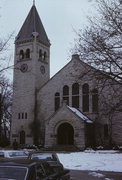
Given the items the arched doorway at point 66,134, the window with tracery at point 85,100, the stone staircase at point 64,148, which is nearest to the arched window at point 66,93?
the window with tracery at point 85,100

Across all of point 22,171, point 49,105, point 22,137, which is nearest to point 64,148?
point 49,105

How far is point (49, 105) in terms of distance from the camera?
162ft

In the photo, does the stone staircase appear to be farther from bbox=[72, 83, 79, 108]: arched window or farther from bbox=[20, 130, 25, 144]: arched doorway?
bbox=[20, 130, 25, 144]: arched doorway

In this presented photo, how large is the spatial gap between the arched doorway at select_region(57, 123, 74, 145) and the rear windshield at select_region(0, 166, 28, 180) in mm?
37859

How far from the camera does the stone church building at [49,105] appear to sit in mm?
43625

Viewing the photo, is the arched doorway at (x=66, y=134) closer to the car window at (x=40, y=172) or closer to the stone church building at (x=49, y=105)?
the stone church building at (x=49, y=105)

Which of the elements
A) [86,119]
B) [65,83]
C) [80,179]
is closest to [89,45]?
[80,179]

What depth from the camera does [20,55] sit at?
54344 millimetres

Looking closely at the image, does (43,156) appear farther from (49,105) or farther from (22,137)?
(22,137)

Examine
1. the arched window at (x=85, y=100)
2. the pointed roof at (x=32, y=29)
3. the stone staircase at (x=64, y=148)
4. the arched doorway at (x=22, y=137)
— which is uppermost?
the pointed roof at (x=32, y=29)

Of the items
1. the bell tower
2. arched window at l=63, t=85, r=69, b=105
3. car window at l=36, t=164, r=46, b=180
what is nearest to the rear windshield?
car window at l=36, t=164, r=46, b=180

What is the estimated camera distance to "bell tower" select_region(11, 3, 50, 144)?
50.4 meters

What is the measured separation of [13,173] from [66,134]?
127ft

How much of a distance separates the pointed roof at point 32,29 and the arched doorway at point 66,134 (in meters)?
17.3
